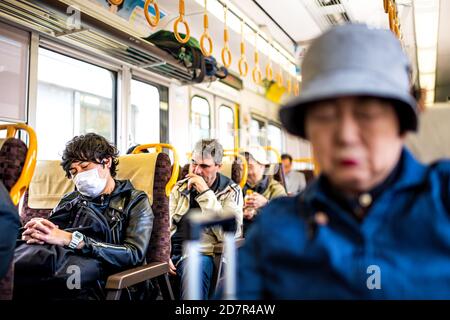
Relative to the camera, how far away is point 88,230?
180 centimetres

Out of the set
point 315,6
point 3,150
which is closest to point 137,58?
point 315,6

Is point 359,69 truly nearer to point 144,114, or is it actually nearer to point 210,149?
point 210,149

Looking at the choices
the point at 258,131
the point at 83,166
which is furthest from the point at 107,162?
the point at 258,131

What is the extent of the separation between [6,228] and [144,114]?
155 inches

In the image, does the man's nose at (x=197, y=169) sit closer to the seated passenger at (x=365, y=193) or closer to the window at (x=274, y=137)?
the seated passenger at (x=365, y=193)

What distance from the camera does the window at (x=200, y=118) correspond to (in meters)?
5.95

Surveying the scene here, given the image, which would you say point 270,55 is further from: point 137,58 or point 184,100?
point 137,58

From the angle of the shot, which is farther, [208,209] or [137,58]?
[137,58]

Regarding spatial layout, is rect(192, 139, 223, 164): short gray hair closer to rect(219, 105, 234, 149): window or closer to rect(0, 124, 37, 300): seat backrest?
rect(0, 124, 37, 300): seat backrest

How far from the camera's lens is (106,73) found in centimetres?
445

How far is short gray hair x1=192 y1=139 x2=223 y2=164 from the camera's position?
8.46 ft

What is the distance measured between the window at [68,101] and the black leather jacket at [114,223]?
72.6 inches

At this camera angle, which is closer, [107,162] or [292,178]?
[107,162]
